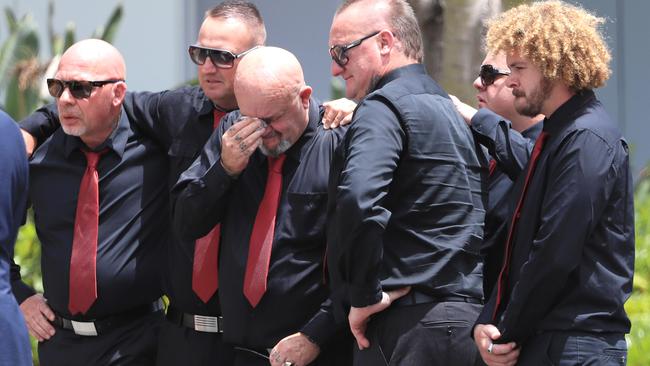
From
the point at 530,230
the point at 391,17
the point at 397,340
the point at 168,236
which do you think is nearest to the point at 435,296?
the point at 397,340

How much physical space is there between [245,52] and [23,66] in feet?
19.9

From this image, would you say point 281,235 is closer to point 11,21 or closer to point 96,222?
point 96,222

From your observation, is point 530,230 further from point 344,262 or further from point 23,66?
point 23,66

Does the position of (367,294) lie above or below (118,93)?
below

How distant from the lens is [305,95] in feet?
14.9

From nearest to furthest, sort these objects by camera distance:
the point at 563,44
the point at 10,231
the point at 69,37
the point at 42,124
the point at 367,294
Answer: the point at 563,44 < the point at 367,294 < the point at 10,231 < the point at 42,124 < the point at 69,37

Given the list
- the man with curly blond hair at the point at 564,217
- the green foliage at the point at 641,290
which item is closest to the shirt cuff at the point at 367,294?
the man with curly blond hair at the point at 564,217

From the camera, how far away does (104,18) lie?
1280cm

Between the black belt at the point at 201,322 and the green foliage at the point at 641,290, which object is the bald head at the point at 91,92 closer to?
the black belt at the point at 201,322

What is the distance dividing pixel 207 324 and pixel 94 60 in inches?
50.8

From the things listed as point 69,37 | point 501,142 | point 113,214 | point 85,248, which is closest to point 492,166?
point 501,142

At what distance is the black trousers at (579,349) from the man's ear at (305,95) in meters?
1.38

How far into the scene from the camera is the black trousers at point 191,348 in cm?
476

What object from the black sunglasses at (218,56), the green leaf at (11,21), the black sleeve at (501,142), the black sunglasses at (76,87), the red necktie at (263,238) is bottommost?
the green leaf at (11,21)
